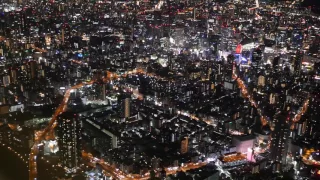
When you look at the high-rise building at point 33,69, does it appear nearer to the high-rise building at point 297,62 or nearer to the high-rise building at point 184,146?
the high-rise building at point 184,146

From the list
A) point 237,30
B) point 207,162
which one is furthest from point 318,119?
point 237,30

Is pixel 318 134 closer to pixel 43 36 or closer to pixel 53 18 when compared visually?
pixel 43 36

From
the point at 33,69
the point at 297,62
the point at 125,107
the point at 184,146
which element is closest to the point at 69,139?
the point at 184,146

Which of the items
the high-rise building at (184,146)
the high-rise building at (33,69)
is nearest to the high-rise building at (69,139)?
the high-rise building at (184,146)

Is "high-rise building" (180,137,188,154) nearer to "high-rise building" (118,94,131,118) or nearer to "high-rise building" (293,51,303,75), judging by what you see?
"high-rise building" (118,94,131,118)

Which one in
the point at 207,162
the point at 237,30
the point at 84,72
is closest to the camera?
the point at 207,162

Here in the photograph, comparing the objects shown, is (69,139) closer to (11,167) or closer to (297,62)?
(11,167)
